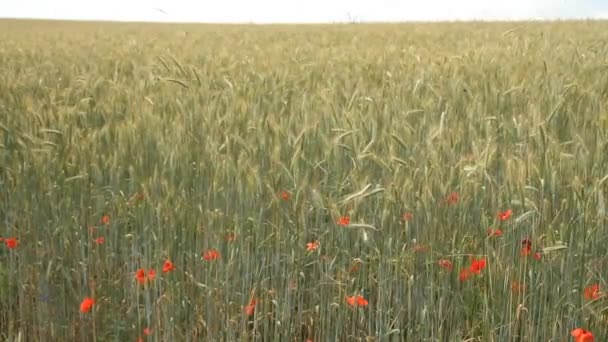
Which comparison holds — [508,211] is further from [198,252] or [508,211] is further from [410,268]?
[198,252]

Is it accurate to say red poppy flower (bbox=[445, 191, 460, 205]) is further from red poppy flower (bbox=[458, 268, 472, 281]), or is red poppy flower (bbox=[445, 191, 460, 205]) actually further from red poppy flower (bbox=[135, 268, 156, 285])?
red poppy flower (bbox=[135, 268, 156, 285])

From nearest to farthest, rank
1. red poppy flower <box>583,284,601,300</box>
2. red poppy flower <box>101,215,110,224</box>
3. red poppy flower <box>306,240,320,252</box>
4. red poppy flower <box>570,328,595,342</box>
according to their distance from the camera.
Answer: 1. red poppy flower <box>570,328,595,342</box>
2. red poppy flower <box>583,284,601,300</box>
3. red poppy flower <box>306,240,320,252</box>
4. red poppy flower <box>101,215,110,224</box>

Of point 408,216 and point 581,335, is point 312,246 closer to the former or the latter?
point 408,216

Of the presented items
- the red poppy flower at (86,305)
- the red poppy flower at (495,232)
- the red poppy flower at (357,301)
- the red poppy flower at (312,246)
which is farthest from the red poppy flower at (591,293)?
the red poppy flower at (86,305)

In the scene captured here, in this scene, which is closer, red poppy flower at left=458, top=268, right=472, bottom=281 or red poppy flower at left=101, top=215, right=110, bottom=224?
red poppy flower at left=458, top=268, right=472, bottom=281

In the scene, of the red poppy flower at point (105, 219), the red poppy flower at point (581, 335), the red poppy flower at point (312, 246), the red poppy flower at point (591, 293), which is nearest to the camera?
the red poppy flower at point (581, 335)

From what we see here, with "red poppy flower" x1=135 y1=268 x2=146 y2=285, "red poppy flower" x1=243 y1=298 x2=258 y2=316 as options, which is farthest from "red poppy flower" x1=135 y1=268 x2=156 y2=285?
"red poppy flower" x1=243 y1=298 x2=258 y2=316

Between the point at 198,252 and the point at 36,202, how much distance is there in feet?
2.08

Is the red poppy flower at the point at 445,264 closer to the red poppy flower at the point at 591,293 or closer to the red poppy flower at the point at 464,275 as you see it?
the red poppy flower at the point at 464,275

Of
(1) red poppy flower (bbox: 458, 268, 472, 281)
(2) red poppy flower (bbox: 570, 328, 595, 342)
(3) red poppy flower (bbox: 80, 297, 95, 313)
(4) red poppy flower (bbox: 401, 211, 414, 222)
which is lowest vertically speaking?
(3) red poppy flower (bbox: 80, 297, 95, 313)

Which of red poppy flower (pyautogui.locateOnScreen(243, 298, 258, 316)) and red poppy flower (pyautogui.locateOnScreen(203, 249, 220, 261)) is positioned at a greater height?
red poppy flower (pyautogui.locateOnScreen(203, 249, 220, 261))

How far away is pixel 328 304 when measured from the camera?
2.12m

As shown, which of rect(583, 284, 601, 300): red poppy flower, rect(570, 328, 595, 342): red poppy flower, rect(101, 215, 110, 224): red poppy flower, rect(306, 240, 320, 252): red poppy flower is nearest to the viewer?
rect(570, 328, 595, 342): red poppy flower

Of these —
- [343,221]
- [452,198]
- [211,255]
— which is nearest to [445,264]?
[452,198]
